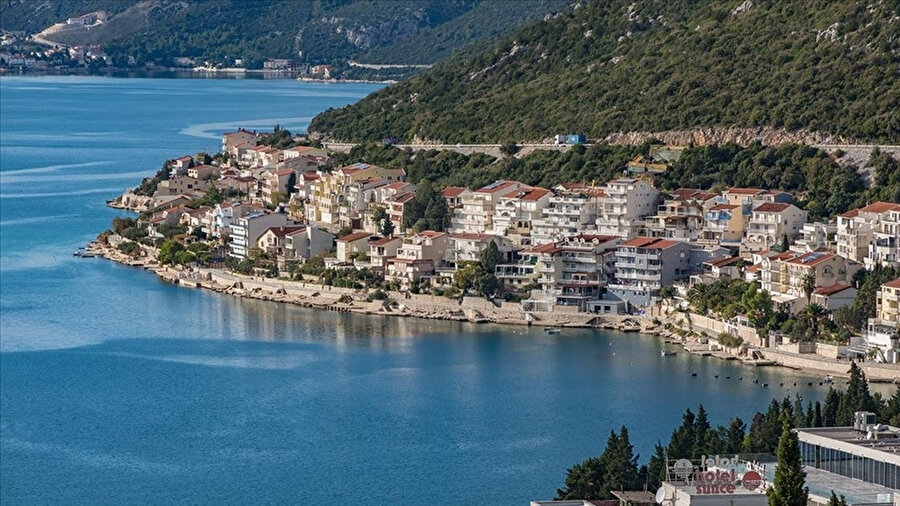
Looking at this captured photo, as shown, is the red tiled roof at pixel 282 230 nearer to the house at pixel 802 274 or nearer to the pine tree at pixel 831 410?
the house at pixel 802 274

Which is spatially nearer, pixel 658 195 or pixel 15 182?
pixel 658 195

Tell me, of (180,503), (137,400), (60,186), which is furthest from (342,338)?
(60,186)

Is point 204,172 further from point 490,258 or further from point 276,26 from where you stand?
point 276,26

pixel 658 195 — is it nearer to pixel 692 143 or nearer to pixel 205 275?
pixel 692 143

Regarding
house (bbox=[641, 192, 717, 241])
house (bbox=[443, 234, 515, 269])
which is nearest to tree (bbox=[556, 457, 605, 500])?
house (bbox=[443, 234, 515, 269])

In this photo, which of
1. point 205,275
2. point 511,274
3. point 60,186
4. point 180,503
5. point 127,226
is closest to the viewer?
point 180,503

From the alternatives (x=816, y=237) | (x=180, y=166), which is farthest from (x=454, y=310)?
(x=180, y=166)
